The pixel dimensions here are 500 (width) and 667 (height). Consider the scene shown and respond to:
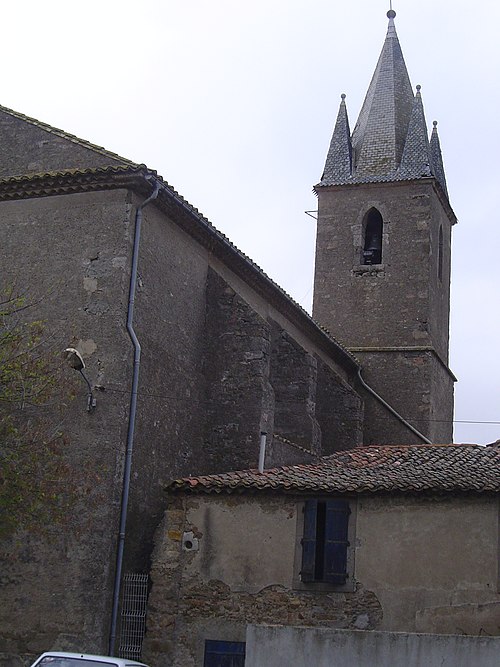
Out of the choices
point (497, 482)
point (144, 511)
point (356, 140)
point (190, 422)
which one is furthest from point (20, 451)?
point (356, 140)

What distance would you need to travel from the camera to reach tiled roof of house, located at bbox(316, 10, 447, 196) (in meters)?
33.6

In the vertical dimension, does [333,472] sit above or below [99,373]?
below

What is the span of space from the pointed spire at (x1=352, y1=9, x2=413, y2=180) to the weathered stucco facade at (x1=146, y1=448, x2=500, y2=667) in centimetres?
1913

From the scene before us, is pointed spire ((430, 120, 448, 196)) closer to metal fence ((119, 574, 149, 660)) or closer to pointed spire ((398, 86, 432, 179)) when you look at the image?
pointed spire ((398, 86, 432, 179))

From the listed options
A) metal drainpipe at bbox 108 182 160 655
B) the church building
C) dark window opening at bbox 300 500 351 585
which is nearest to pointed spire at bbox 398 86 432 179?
the church building

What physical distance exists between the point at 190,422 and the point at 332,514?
4075 millimetres

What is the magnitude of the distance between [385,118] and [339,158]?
7.13 feet

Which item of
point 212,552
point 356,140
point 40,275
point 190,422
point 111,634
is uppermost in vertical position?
point 356,140

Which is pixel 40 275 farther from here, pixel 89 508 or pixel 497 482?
pixel 497 482

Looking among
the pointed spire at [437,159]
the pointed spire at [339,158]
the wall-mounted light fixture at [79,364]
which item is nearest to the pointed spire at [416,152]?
the pointed spire at [437,159]

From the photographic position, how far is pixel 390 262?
32.7 meters

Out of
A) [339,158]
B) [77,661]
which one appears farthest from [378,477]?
[339,158]

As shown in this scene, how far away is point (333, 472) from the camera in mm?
17406

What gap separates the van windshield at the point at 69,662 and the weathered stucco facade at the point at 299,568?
4654 millimetres
